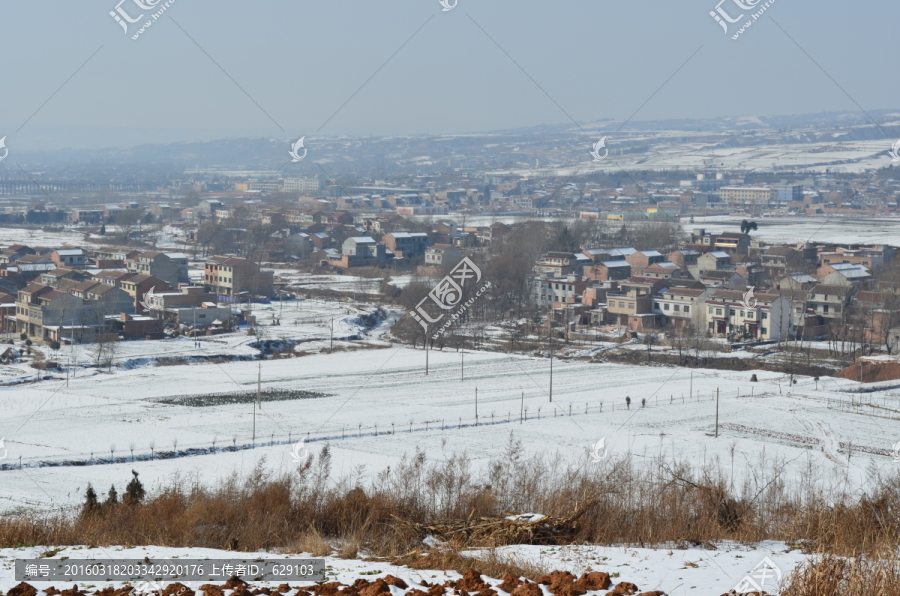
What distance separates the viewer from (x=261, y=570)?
2.23 m

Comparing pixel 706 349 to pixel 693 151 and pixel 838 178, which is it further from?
pixel 693 151

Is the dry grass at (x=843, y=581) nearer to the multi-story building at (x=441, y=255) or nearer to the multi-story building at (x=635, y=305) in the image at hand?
the multi-story building at (x=635, y=305)

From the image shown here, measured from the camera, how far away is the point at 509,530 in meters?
2.62

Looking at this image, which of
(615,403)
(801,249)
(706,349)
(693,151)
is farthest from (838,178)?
(615,403)

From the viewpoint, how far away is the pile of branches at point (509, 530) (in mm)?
2615

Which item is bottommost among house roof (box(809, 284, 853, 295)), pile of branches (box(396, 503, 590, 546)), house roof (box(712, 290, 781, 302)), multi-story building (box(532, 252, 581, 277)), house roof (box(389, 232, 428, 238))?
pile of branches (box(396, 503, 590, 546))

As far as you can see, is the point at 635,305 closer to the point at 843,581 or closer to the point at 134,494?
the point at 134,494
